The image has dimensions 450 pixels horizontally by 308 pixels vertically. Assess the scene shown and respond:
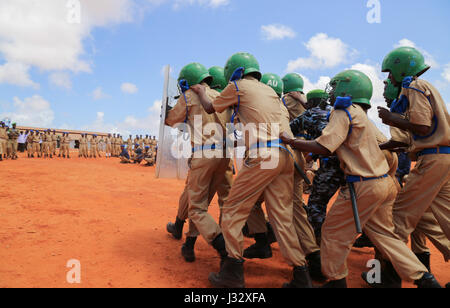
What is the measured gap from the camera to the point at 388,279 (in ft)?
9.98

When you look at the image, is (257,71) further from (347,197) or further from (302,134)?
(347,197)

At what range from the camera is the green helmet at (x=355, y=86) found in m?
2.85

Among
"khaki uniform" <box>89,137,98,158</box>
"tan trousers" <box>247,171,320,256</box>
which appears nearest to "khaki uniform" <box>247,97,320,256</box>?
"tan trousers" <box>247,171,320,256</box>

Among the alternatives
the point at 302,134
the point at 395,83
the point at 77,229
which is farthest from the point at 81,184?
the point at 395,83

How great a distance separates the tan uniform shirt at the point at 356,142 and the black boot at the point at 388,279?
1.19 m

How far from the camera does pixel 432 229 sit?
322 centimetres

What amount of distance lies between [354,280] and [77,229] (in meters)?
4.08

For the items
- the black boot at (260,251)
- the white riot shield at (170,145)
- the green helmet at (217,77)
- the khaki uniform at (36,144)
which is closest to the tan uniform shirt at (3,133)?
the khaki uniform at (36,144)

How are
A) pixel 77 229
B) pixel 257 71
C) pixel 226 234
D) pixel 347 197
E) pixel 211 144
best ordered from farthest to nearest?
pixel 77 229 < pixel 211 144 < pixel 257 71 < pixel 226 234 < pixel 347 197

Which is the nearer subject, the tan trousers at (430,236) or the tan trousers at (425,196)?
the tan trousers at (425,196)

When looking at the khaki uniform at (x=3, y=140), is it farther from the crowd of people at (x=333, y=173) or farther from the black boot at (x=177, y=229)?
the crowd of people at (x=333, y=173)

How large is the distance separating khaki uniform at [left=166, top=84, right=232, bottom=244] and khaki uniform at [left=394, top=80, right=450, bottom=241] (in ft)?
6.81

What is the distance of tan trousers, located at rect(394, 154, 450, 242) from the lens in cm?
294

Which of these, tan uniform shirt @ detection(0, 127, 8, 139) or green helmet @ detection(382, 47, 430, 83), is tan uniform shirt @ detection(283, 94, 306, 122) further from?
tan uniform shirt @ detection(0, 127, 8, 139)
